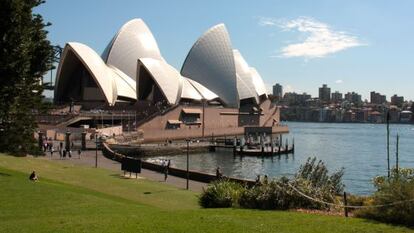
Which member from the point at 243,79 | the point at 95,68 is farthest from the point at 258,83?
the point at 95,68

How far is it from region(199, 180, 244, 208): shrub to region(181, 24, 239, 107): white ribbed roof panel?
227 ft

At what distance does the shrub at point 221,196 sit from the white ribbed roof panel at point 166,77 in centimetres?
5814

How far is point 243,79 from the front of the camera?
97.5 meters

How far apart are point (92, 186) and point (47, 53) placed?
17.2 feet

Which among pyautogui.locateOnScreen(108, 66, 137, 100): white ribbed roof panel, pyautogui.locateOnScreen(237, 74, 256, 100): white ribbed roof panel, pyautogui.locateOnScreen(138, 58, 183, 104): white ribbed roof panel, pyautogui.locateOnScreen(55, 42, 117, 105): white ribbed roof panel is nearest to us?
→ pyautogui.locateOnScreen(55, 42, 117, 105): white ribbed roof panel

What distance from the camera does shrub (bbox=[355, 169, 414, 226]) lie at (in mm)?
9023

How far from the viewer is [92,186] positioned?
19.3 metres

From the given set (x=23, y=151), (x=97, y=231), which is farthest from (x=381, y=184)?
(x=23, y=151)

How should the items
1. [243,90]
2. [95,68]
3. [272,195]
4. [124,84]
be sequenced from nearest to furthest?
[272,195]
[95,68]
[124,84]
[243,90]

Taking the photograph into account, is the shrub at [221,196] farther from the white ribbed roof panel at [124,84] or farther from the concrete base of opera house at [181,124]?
the white ribbed roof panel at [124,84]

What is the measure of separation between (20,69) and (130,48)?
6015 cm

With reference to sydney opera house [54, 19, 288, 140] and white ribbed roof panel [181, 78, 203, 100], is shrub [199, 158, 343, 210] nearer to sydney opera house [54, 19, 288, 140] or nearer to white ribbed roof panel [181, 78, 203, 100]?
sydney opera house [54, 19, 288, 140]

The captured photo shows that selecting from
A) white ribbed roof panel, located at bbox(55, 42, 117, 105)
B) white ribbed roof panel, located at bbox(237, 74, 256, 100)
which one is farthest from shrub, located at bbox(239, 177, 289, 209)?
white ribbed roof panel, located at bbox(237, 74, 256, 100)

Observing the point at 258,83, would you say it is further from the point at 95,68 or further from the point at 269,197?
the point at 269,197
